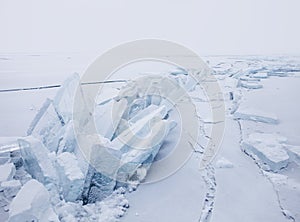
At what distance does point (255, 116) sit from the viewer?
153 inches

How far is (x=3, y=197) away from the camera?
6.23 ft

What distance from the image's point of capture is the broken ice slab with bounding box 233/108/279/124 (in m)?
3.77

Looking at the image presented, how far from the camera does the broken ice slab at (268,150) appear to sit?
2.38 metres

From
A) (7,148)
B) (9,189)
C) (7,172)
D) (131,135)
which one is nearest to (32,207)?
(9,189)

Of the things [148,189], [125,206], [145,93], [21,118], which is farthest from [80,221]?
[21,118]

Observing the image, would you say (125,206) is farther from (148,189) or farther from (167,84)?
(167,84)

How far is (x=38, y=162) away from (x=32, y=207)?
510mm

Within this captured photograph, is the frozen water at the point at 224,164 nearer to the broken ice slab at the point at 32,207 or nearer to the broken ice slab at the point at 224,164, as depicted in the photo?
the broken ice slab at the point at 224,164

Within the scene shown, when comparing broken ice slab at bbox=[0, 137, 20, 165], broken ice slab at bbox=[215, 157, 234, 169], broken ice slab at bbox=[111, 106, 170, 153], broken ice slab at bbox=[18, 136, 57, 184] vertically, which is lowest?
broken ice slab at bbox=[215, 157, 234, 169]

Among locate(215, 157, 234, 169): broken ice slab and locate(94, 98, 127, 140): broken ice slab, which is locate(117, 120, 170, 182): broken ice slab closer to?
locate(94, 98, 127, 140): broken ice slab

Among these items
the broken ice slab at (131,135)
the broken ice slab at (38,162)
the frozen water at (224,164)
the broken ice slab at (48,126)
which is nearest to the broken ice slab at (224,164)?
the frozen water at (224,164)

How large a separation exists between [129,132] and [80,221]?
3.45ft

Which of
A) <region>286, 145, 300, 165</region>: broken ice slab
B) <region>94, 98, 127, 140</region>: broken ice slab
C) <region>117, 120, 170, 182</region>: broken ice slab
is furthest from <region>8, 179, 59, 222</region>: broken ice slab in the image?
<region>286, 145, 300, 165</region>: broken ice slab

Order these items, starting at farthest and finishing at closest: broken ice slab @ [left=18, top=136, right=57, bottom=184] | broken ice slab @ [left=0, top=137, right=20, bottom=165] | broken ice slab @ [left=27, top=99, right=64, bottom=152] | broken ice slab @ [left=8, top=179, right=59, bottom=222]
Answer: broken ice slab @ [left=27, top=99, right=64, bottom=152]
broken ice slab @ [left=0, top=137, right=20, bottom=165]
broken ice slab @ [left=18, top=136, right=57, bottom=184]
broken ice slab @ [left=8, top=179, right=59, bottom=222]
